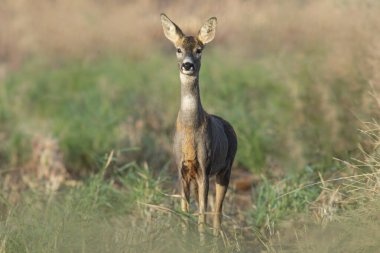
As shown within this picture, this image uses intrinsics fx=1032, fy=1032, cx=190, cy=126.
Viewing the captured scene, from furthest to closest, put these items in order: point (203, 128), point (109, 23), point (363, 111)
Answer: point (109, 23)
point (363, 111)
point (203, 128)

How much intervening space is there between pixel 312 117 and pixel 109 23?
21.7 feet

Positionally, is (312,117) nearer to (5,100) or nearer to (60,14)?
(5,100)

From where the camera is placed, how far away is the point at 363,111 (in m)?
9.61

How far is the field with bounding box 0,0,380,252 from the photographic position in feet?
22.5

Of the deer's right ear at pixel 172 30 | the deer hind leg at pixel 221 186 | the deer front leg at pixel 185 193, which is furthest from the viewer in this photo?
the deer hind leg at pixel 221 186

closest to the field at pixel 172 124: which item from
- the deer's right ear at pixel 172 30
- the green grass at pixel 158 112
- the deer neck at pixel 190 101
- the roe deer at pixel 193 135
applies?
the green grass at pixel 158 112

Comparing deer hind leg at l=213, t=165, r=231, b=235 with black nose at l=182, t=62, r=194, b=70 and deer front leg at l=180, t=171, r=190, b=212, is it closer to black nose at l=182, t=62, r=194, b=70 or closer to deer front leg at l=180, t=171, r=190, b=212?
deer front leg at l=180, t=171, r=190, b=212

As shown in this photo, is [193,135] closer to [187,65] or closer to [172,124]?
[187,65]

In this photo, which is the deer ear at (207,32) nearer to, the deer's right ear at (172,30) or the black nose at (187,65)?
the deer's right ear at (172,30)

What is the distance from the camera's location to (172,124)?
11930 mm

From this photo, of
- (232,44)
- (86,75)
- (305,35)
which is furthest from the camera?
(232,44)

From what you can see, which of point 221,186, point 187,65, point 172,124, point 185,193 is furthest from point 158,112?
point 187,65

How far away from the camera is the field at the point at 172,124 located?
6844 mm

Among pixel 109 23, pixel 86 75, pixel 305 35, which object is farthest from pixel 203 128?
pixel 109 23
